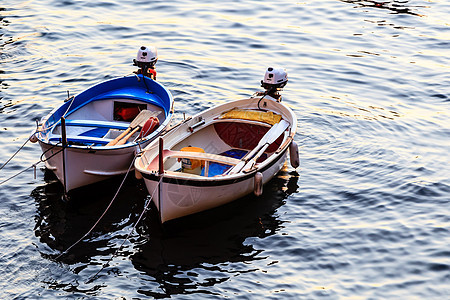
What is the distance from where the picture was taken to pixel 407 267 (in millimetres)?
12750

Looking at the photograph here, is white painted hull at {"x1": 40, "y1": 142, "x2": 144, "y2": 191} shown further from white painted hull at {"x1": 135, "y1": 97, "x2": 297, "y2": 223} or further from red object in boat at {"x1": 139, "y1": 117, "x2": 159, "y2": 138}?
white painted hull at {"x1": 135, "y1": 97, "x2": 297, "y2": 223}

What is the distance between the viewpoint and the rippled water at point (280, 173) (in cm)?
1240

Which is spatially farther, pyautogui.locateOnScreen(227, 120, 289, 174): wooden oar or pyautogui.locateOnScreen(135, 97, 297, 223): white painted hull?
pyautogui.locateOnScreen(227, 120, 289, 174): wooden oar

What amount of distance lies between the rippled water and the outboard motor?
1.66m

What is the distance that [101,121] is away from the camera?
52.5 feet

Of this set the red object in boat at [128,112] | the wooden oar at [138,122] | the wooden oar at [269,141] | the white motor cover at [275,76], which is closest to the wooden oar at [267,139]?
the wooden oar at [269,141]

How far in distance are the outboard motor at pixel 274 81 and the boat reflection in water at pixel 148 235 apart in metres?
2.68

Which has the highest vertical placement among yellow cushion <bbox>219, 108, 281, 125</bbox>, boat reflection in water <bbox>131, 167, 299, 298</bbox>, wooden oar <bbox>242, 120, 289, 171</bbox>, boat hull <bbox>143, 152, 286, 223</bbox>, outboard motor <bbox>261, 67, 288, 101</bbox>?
outboard motor <bbox>261, 67, 288, 101</bbox>

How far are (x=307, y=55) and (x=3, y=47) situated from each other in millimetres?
10703

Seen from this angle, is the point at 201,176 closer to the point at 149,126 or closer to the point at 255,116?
the point at 149,126

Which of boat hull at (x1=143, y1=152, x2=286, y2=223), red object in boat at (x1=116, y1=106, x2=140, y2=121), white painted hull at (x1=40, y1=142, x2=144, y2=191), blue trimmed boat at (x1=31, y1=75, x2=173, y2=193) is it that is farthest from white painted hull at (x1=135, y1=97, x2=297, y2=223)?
red object in boat at (x1=116, y1=106, x2=140, y2=121)

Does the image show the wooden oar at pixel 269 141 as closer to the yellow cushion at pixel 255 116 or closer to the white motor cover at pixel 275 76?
the yellow cushion at pixel 255 116

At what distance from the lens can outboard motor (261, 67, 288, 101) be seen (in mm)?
16969

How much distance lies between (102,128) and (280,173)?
4475mm
